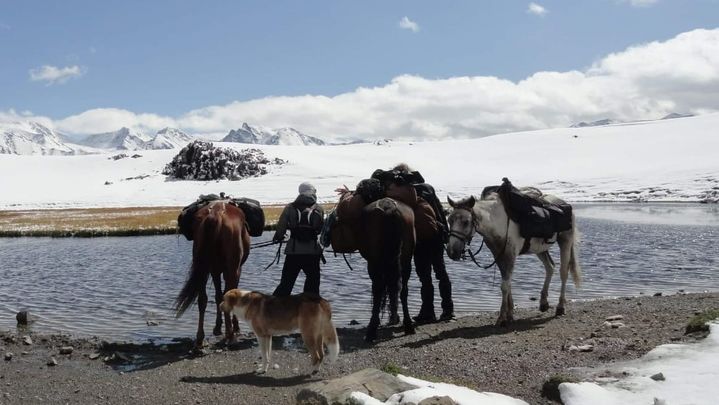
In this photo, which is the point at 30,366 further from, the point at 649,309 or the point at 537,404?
the point at 649,309

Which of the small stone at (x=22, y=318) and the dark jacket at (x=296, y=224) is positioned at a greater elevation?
the dark jacket at (x=296, y=224)

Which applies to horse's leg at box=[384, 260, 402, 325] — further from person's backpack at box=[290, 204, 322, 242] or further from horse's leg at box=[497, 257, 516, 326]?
horse's leg at box=[497, 257, 516, 326]

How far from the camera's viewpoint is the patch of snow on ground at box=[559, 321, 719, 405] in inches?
263

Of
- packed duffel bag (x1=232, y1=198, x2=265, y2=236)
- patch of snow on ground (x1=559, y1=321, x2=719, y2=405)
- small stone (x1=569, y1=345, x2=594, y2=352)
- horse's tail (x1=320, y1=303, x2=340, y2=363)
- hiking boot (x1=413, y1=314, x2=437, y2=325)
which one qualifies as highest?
packed duffel bag (x1=232, y1=198, x2=265, y2=236)

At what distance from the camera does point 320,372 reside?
8.87 metres

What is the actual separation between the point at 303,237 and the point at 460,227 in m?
2.88

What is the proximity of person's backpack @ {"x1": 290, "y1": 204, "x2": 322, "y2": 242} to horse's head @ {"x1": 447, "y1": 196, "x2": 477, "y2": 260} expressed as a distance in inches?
95.3

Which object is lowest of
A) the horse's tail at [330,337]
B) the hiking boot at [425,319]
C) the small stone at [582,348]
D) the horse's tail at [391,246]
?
the hiking boot at [425,319]

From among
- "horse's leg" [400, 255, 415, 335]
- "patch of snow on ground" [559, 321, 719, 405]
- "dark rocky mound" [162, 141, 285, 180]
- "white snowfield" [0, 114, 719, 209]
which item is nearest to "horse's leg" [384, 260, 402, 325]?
"horse's leg" [400, 255, 415, 335]

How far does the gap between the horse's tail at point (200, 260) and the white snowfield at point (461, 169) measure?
207 ft

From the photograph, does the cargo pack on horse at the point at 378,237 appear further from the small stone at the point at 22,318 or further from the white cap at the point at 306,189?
the small stone at the point at 22,318

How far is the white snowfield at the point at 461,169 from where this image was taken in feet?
266

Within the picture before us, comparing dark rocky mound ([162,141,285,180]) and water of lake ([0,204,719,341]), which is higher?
dark rocky mound ([162,141,285,180])

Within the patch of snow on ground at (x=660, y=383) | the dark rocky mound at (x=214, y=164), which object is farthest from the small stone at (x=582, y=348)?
the dark rocky mound at (x=214, y=164)
